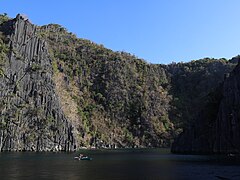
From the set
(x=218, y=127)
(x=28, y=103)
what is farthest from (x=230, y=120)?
(x=28, y=103)

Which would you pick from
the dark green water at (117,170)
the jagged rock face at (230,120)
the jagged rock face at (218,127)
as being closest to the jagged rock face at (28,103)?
the jagged rock face at (218,127)

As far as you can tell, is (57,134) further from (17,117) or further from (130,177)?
(130,177)

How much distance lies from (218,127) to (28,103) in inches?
3585

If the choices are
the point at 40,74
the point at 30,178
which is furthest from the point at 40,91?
the point at 30,178

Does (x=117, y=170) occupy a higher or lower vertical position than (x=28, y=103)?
lower

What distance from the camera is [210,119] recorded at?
158m

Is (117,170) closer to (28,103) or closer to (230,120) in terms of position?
(230,120)

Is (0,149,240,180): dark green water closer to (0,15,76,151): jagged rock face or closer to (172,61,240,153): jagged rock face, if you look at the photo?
(172,61,240,153): jagged rock face

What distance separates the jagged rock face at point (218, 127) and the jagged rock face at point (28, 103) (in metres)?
58.0

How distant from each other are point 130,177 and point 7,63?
137 meters

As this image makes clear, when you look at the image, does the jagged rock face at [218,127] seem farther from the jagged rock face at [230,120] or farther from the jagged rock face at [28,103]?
the jagged rock face at [28,103]

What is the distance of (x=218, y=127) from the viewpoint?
142 m

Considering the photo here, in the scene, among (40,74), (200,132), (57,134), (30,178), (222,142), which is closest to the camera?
(30,178)

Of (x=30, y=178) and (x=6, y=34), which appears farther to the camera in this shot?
(x=6, y=34)
